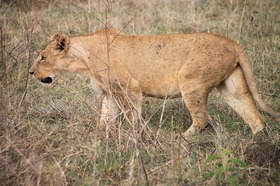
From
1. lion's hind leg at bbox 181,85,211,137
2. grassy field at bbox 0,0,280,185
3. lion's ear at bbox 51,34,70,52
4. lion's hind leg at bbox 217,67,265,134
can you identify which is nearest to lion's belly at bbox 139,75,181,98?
lion's hind leg at bbox 181,85,211,137

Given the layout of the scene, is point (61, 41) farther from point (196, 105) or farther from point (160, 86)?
point (196, 105)

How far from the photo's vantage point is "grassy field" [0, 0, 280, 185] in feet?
12.4

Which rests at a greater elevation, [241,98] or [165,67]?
[165,67]

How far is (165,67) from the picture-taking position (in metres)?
5.35

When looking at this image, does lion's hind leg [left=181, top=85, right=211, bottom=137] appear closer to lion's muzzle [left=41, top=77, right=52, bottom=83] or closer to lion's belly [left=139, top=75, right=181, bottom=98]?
lion's belly [left=139, top=75, right=181, bottom=98]

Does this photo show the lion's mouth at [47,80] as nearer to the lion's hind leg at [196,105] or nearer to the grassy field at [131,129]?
the grassy field at [131,129]

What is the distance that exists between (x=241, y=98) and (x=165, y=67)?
0.96m

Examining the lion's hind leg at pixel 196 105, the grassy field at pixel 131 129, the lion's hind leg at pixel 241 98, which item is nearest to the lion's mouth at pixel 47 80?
the grassy field at pixel 131 129

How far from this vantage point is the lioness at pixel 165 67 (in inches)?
203

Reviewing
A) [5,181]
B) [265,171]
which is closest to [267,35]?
[265,171]

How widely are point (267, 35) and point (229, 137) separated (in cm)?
414

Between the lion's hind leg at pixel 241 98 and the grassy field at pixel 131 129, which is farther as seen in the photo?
the lion's hind leg at pixel 241 98

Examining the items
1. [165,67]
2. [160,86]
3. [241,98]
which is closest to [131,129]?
[160,86]

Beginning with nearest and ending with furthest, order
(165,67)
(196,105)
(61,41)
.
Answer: (196,105) < (165,67) < (61,41)
